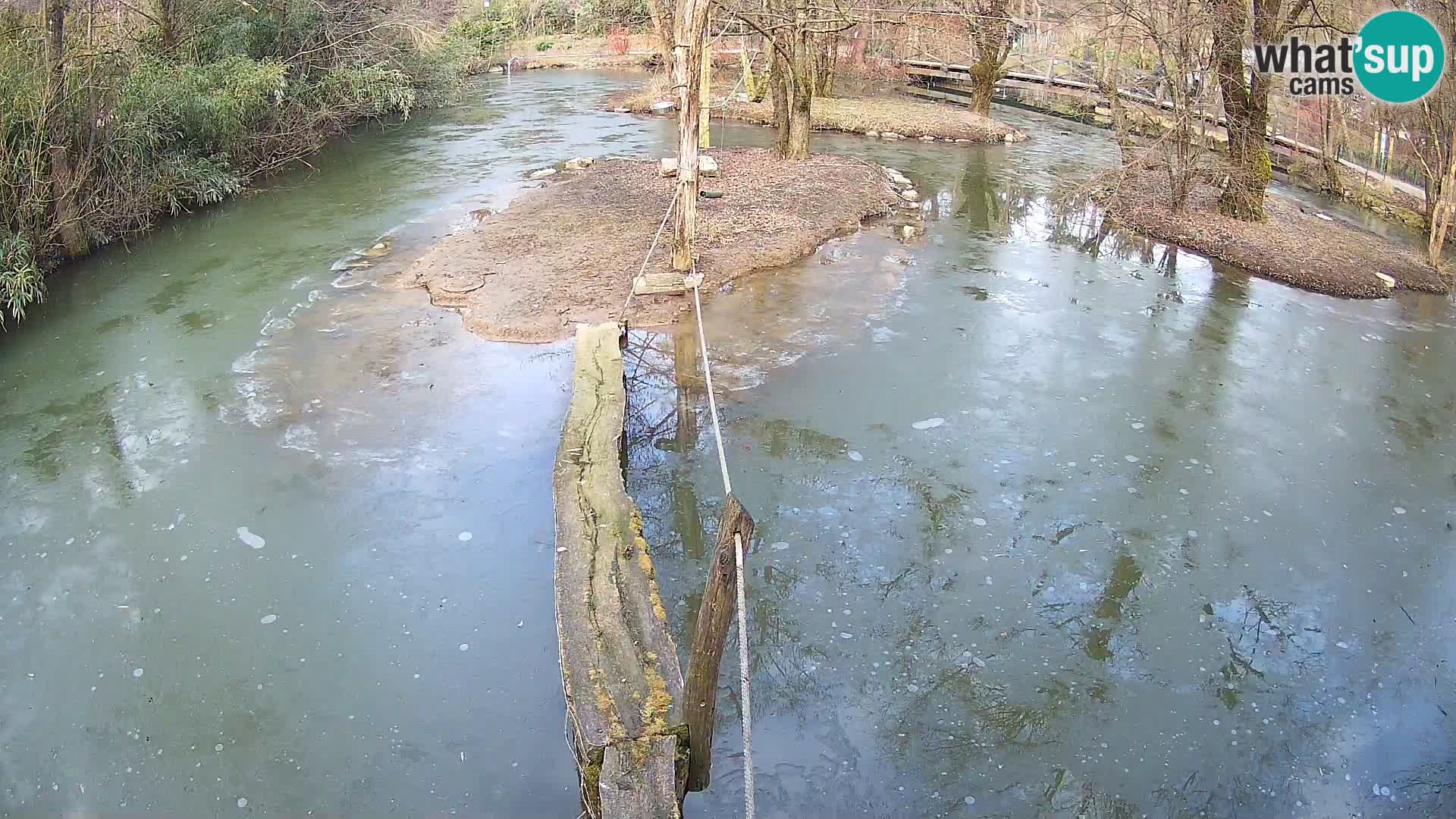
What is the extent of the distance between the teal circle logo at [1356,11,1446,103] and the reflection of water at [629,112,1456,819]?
9.35ft

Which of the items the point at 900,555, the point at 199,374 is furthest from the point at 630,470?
the point at 199,374

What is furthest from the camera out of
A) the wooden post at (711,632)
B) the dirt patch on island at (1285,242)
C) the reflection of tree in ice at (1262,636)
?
the dirt patch on island at (1285,242)

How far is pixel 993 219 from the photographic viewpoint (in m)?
12.5

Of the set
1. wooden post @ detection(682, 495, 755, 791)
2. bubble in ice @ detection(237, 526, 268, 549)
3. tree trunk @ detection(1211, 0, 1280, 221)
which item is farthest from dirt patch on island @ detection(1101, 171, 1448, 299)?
bubble in ice @ detection(237, 526, 268, 549)

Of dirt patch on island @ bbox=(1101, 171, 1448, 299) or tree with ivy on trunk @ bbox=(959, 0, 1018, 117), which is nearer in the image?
dirt patch on island @ bbox=(1101, 171, 1448, 299)

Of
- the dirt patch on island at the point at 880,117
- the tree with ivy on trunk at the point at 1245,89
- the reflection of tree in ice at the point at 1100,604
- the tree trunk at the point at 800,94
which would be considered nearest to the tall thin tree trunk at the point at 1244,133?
the tree with ivy on trunk at the point at 1245,89

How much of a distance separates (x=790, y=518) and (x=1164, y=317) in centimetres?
514

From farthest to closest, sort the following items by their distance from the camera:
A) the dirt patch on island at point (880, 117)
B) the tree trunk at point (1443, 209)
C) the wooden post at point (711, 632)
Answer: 1. the dirt patch on island at point (880, 117)
2. the tree trunk at point (1443, 209)
3. the wooden post at point (711, 632)

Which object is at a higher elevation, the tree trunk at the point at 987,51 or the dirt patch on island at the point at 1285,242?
the tree trunk at the point at 987,51

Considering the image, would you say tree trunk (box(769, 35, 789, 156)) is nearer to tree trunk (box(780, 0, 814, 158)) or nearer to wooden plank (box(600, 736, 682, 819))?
tree trunk (box(780, 0, 814, 158))

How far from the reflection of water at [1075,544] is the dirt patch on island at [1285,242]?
63cm

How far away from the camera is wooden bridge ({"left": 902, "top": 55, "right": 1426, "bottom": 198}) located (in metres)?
16.1

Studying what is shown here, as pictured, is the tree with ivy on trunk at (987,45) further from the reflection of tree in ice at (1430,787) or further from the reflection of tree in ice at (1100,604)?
the reflection of tree in ice at (1430,787)

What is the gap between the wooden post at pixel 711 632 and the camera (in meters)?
3.38
